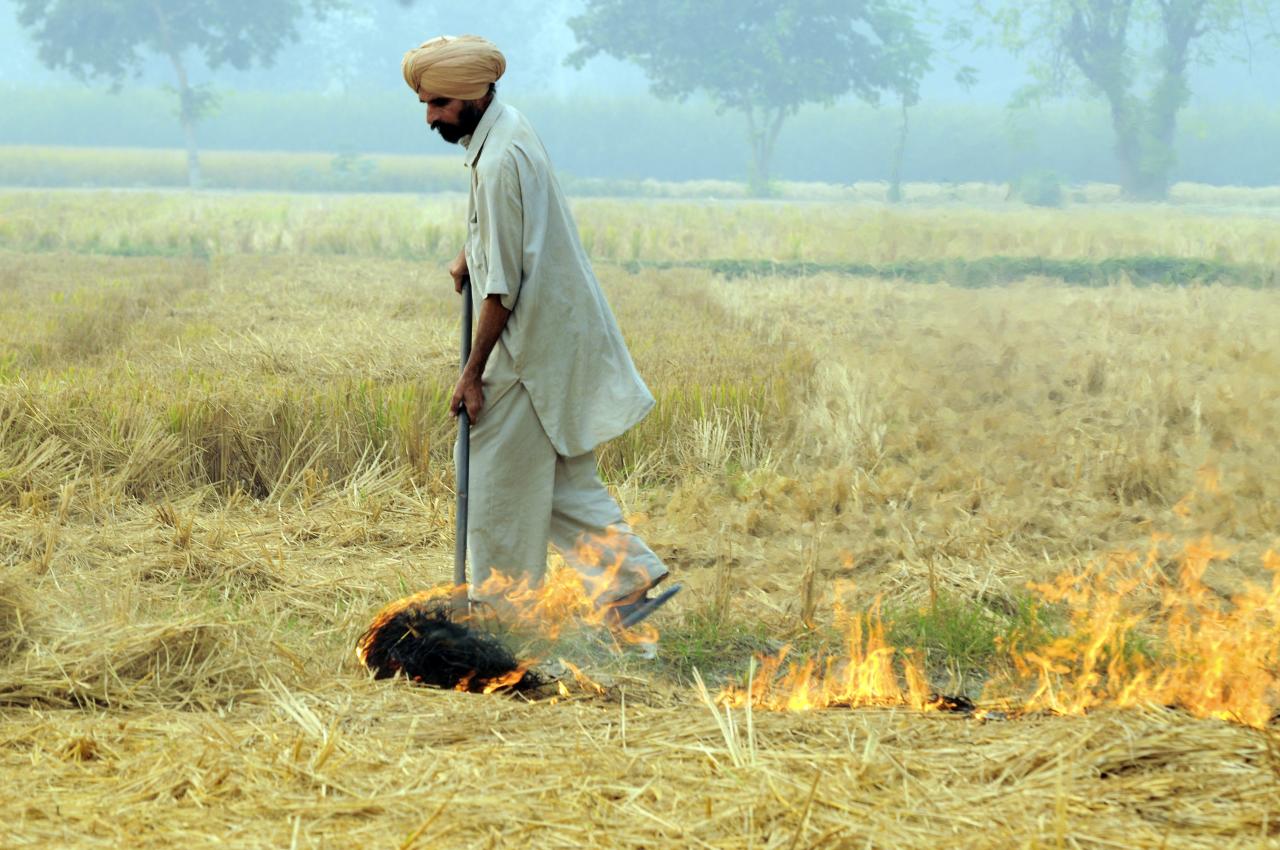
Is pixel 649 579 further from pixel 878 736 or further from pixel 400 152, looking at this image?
pixel 400 152

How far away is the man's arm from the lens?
3525 mm

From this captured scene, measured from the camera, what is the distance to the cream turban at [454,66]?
3.42 m

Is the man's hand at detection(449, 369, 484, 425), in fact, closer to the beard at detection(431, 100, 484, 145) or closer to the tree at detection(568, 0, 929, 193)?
the beard at detection(431, 100, 484, 145)

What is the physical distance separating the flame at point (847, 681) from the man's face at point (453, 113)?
1.58 meters

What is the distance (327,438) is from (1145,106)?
33.2 metres

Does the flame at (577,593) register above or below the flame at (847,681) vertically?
above

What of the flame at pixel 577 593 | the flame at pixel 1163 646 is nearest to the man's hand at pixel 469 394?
the flame at pixel 577 593

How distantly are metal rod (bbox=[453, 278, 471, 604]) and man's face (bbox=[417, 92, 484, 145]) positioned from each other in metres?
0.44

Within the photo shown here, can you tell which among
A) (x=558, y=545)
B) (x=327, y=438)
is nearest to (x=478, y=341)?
(x=558, y=545)

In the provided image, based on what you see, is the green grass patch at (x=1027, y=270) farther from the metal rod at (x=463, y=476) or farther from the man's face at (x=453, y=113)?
the man's face at (x=453, y=113)

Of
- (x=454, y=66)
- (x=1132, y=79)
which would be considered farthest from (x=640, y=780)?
(x=1132, y=79)

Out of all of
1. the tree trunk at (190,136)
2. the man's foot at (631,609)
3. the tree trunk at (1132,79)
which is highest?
the tree trunk at (1132,79)

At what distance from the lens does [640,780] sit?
8.23 ft

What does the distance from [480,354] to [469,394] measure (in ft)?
0.36
